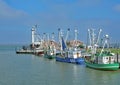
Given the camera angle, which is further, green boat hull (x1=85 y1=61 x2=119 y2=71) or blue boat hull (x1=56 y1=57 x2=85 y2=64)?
blue boat hull (x1=56 y1=57 x2=85 y2=64)

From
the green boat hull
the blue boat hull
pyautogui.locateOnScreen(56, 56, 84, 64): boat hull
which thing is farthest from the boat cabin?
pyautogui.locateOnScreen(56, 56, 84, 64): boat hull

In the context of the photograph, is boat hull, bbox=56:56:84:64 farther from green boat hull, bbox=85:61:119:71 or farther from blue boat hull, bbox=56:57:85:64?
green boat hull, bbox=85:61:119:71

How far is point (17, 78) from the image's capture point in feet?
187

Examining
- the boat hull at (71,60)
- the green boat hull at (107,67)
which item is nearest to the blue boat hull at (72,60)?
the boat hull at (71,60)

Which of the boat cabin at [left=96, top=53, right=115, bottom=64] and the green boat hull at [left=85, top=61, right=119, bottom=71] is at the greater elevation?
the boat cabin at [left=96, top=53, right=115, bottom=64]

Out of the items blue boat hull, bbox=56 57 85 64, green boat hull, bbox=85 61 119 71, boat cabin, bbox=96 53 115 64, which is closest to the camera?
green boat hull, bbox=85 61 119 71

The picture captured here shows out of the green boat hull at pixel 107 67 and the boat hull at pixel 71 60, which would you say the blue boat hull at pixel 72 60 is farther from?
the green boat hull at pixel 107 67

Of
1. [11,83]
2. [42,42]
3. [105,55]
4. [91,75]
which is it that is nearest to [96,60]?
[105,55]

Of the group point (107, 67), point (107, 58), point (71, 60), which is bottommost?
point (107, 67)

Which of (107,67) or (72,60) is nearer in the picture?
(107,67)

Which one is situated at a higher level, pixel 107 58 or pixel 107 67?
pixel 107 58

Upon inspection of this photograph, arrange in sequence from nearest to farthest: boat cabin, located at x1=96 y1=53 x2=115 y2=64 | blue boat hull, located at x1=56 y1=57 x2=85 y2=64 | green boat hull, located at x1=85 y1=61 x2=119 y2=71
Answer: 1. green boat hull, located at x1=85 y1=61 x2=119 y2=71
2. boat cabin, located at x1=96 y1=53 x2=115 y2=64
3. blue boat hull, located at x1=56 y1=57 x2=85 y2=64

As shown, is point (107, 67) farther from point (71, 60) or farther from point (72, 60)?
point (71, 60)

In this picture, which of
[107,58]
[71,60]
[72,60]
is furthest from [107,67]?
[71,60]
